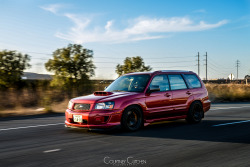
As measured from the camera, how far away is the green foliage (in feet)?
56.6

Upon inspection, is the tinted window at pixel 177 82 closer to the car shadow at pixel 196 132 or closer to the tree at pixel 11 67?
the car shadow at pixel 196 132

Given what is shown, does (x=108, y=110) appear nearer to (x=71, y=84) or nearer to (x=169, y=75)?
(x=169, y=75)

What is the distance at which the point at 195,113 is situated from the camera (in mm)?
9297

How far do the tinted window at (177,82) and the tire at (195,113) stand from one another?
69cm

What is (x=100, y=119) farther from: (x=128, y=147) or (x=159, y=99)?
(x=159, y=99)

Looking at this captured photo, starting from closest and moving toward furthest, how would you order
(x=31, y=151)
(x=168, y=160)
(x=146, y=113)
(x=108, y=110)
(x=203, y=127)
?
(x=168, y=160), (x=31, y=151), (x=108, y=110), (x=146, y=113), (x=203, y=127)

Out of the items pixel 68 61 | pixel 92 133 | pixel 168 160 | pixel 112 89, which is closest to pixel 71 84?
pixel 68 61

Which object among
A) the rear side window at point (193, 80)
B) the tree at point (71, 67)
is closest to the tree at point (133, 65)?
the tree at point (71, 67)

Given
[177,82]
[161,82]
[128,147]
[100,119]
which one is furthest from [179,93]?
[128,147]

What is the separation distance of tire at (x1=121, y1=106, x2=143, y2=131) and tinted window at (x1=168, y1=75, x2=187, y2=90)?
1.61 meters

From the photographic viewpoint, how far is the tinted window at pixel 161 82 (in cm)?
829

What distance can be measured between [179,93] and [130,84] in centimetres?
156

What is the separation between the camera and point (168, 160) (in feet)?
15.8

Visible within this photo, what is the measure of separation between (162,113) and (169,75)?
4.04 ft
